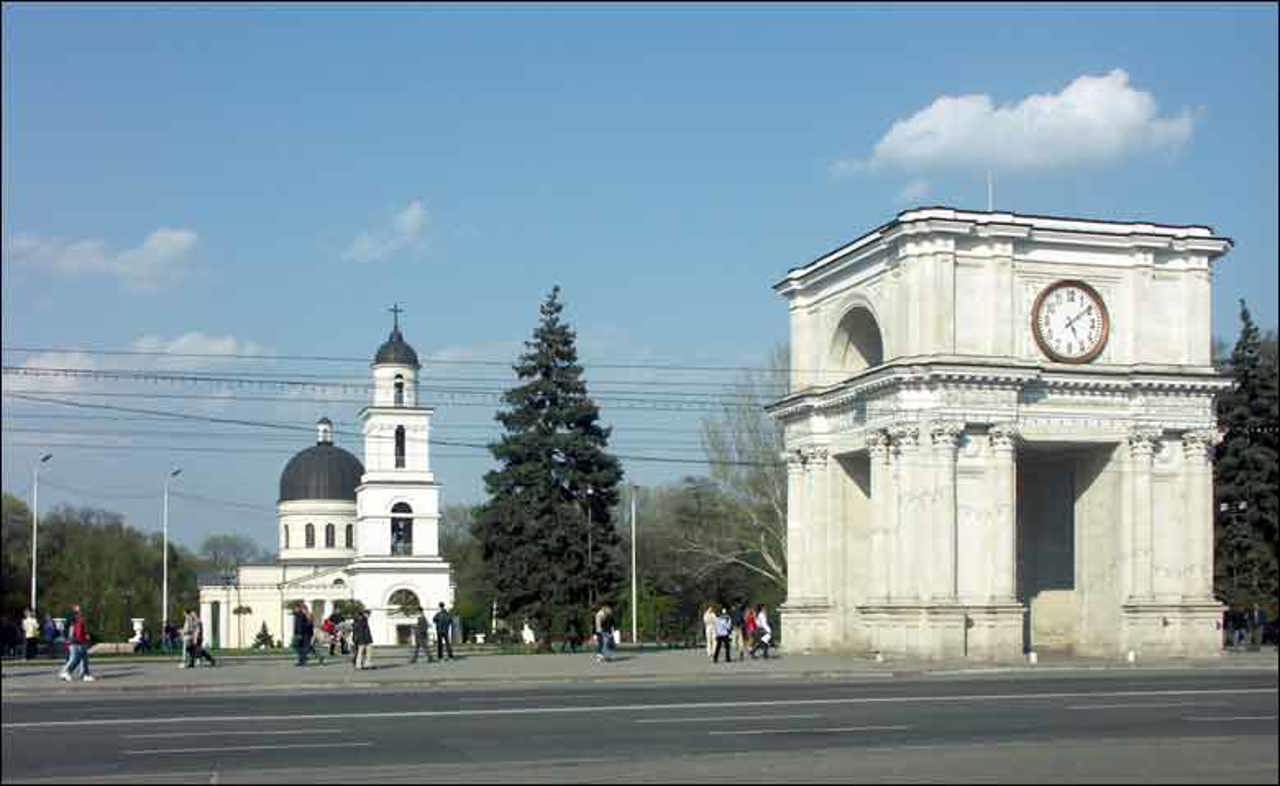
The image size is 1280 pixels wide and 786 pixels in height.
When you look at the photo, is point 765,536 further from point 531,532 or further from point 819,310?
point 819,310

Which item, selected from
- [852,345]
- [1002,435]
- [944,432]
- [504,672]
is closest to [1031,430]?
[1002,435]

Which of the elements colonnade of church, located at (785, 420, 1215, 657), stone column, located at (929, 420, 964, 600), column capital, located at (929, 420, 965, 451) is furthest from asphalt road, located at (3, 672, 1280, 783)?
column capital, located at (929, 420, 965, 451)

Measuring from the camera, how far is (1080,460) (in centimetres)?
4872

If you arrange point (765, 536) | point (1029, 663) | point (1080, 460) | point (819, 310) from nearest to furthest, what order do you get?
point (1029, 663), point (1080, 460), point (819, 310), point (765, 536)

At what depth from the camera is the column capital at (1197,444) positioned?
46.7 meters

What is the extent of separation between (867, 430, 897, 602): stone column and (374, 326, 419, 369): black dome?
55033mm

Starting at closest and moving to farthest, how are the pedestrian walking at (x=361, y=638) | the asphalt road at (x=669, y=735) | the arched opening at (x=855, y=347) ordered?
the asphalt road at (x=669, y=735) < the pedestrian walking at (x=361, y=638) < the arched opening at (x=855, y=347)

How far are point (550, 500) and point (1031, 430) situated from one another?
19.0m

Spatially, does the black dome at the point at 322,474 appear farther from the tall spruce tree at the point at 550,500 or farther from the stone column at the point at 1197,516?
the stone column at the point at 1197,516

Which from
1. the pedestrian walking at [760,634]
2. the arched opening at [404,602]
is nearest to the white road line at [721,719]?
the pedestrian walking at [760,634]

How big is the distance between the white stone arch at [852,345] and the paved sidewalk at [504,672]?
28.5ft

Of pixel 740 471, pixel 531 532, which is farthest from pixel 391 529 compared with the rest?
pixel 531 532

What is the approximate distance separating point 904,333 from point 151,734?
26631 millimetres

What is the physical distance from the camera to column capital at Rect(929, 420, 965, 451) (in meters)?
44.0
